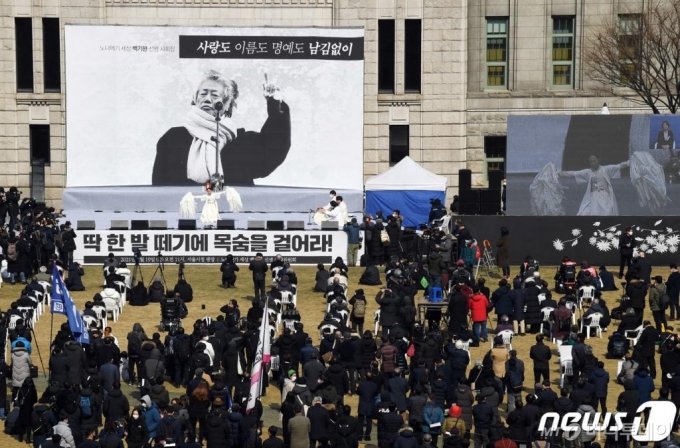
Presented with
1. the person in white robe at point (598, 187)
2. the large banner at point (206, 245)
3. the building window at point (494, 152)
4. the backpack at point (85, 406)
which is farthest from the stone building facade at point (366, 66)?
the backpack at point (85, 406)

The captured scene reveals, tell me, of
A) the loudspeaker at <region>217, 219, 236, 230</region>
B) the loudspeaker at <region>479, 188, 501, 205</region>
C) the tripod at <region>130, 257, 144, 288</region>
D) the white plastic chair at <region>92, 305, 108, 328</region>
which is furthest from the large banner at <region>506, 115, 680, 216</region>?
the white plastic chair at <region>92, 305, 108, 328</region>

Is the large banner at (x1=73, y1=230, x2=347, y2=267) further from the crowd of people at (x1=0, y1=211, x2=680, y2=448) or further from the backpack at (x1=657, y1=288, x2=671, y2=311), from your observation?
the backpack at (x1=657, y1=288, x2=671, y2=311)

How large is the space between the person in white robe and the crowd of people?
8.58m

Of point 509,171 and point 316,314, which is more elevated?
point 509,171

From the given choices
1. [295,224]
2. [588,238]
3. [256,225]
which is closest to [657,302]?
[588,238]

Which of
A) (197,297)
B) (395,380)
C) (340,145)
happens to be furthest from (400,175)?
(395,380)

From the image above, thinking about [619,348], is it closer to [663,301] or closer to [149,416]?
[663,301]

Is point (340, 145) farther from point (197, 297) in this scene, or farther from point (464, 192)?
point (197, 297)

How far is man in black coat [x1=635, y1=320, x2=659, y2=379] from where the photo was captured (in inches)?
1447

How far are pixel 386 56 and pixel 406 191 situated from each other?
7.56m

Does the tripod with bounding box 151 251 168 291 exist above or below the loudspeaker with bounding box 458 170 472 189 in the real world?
below

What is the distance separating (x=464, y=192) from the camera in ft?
177

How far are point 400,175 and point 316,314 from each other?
45.4 ft

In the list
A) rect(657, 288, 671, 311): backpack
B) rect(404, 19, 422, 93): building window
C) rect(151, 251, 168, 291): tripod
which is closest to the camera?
rect(657, 288, 671, 311): backpack
